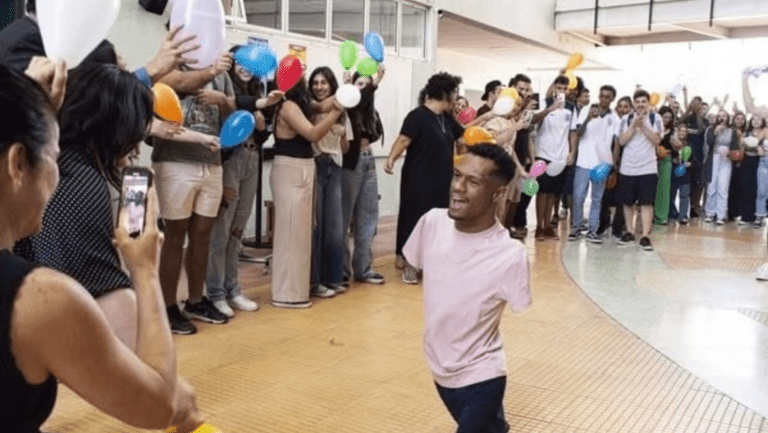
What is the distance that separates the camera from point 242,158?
4.72 metres

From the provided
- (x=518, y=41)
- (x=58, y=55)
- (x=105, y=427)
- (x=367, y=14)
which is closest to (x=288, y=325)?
(x=105, y=427)

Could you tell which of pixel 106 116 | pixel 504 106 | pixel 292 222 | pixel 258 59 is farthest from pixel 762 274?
pixel 106 116

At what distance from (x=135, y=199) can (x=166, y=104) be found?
2203mm

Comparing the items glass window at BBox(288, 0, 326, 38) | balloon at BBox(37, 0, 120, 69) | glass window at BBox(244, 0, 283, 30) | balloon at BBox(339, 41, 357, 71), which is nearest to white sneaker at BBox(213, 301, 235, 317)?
balloon at BBox(339, 41, 357, 71)

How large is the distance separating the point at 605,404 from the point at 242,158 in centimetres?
261

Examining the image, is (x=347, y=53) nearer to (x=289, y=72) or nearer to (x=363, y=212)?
(x=289, y=72)

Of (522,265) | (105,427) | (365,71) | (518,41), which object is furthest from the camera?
(518,41)

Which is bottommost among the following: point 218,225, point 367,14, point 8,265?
point 218,225

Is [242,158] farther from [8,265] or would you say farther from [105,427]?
[8,265]

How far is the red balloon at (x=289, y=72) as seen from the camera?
15.0ft

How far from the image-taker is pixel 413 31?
9.91m

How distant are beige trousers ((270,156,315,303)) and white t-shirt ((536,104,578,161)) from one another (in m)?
3.98

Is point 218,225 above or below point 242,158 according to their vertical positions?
below

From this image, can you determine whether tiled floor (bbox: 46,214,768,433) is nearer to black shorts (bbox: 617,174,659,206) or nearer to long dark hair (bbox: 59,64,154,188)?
long dark hair (bbox: 59,64,154,188)
